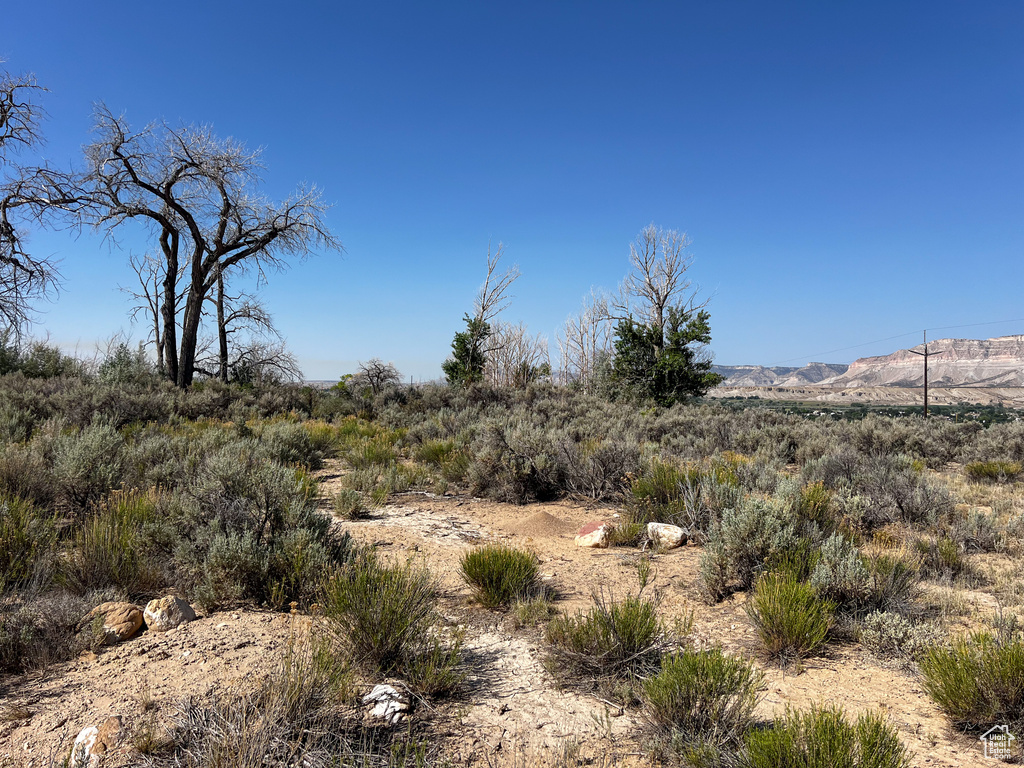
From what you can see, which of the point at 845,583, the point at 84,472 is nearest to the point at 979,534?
the point at 845,583

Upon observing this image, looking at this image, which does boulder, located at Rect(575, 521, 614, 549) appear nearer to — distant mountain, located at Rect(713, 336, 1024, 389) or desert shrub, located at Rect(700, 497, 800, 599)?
desert shrub, located at Rect(700, 497, 800, 599)

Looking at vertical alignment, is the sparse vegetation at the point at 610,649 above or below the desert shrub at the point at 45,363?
below

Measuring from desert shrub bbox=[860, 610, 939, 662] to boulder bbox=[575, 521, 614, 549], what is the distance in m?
2.64

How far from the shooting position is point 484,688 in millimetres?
3100

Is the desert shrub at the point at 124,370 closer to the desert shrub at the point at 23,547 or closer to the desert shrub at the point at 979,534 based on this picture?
the desert shrub at the point at 23,547

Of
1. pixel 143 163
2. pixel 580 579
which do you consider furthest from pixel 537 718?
pixel 143 163

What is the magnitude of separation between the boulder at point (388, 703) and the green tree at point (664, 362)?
798 inches

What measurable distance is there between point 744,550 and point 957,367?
138 meters

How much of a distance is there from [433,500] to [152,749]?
575 cm

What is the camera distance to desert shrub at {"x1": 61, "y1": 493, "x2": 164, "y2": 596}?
3.83 meters

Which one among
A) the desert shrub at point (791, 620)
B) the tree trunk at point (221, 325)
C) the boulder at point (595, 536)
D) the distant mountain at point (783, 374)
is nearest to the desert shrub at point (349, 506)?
the boulder at point (595, 536)

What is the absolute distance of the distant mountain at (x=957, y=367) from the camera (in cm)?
9756

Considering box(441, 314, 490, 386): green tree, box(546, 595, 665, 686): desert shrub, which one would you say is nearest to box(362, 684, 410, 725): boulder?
box(546, 595, 665, 686): desert shrub

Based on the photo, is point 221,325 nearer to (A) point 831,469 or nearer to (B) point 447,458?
(B) point 447,458
